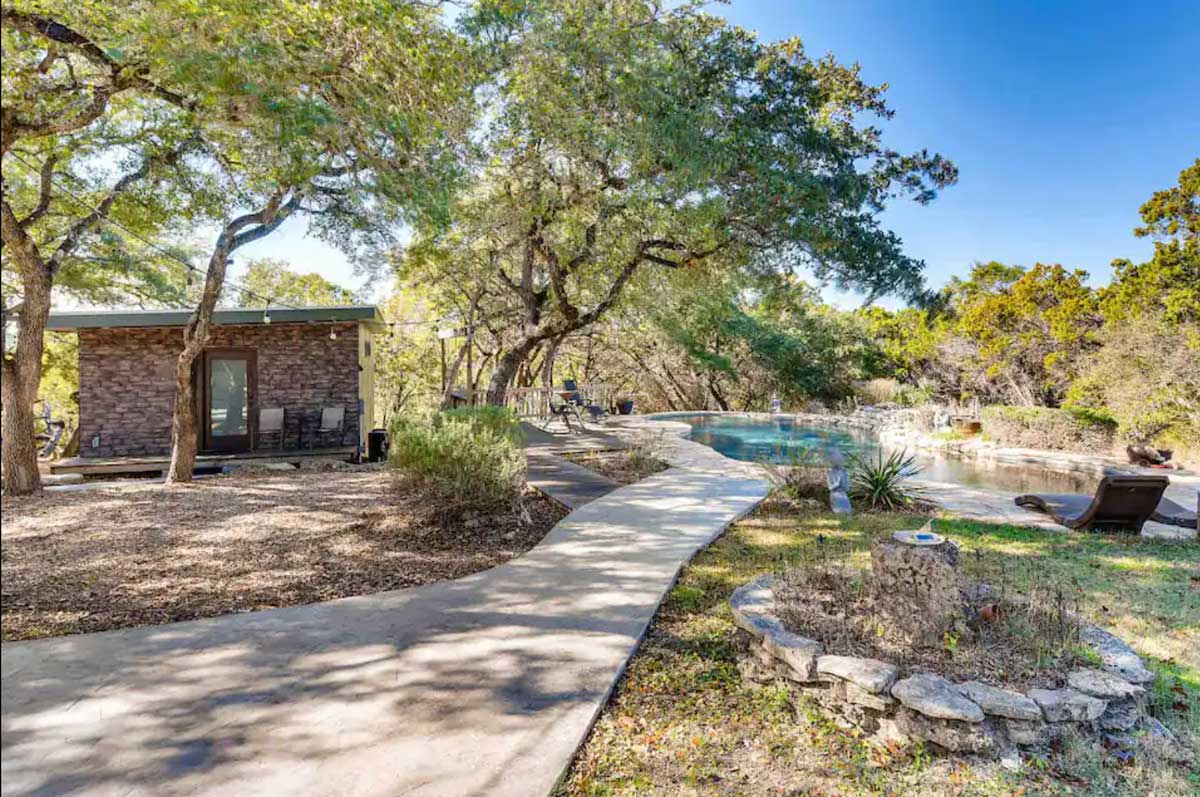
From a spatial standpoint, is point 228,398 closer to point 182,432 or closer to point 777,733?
point 182,432

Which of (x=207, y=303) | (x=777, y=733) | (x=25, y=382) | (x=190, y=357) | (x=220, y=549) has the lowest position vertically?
(x=777, y=733)

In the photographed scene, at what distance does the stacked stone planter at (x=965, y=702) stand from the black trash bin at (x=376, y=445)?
10263 millimetres

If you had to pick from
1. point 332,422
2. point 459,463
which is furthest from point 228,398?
point 459,463

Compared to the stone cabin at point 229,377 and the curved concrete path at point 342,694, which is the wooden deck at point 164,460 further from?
the curved concrete path at point 342,694

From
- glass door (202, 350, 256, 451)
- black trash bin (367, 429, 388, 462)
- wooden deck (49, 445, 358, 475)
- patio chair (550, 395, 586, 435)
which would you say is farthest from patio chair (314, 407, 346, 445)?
patio chair (550, 395, 586, 435)

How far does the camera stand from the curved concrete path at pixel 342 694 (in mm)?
2184

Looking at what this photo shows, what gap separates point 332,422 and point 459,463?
7.38m

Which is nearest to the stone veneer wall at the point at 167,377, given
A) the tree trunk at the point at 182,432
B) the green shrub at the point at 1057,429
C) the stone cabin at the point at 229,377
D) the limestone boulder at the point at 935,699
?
the stone cabin at the point at 229,377

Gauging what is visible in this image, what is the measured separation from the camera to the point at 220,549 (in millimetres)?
4902

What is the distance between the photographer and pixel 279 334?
1173 cm

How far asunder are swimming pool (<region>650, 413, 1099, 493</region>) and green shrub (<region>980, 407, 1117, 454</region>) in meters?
1.64

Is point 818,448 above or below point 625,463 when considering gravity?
above

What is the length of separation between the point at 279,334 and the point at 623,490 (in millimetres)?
8247

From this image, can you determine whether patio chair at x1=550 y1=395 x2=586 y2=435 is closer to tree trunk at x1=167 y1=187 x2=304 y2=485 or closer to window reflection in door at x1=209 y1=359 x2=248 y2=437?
window reflection in door at x1=209 y1=359 x2=248 y2=437
